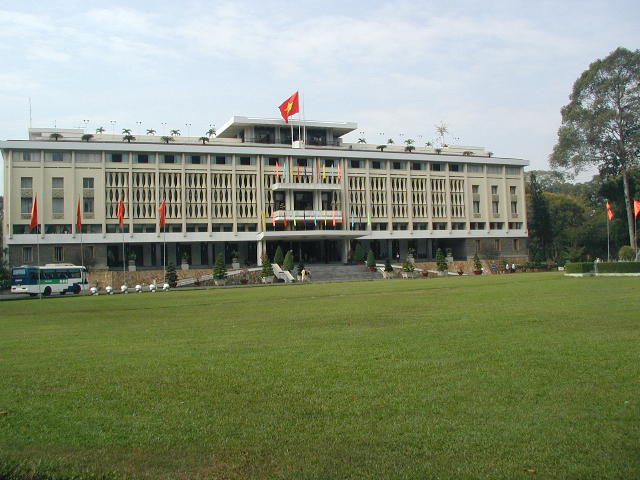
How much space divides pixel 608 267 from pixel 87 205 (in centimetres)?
4950

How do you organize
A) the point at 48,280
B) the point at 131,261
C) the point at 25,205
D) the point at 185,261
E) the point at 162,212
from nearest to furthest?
the point at 48,280, the point at 162,212, the point at 25,205, the point at 131,261, the point at 185,261

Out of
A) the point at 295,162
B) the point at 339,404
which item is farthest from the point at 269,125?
the point at 339,404

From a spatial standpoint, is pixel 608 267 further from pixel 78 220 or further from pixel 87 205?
pixel 87 205

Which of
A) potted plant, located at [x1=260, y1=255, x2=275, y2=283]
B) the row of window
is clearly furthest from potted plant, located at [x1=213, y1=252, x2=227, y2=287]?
the row of window

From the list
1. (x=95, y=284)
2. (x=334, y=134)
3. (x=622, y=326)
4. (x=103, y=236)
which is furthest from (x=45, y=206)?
(x=622, y=326)

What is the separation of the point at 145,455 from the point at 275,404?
6.05 feet

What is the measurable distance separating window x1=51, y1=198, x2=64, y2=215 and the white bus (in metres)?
13.8

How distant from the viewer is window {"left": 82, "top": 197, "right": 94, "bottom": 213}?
6634 centimetres

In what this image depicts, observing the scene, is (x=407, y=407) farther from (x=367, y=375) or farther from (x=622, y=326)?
(x=622, y=326)

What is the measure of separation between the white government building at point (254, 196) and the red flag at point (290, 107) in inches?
182

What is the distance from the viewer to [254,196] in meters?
72.8

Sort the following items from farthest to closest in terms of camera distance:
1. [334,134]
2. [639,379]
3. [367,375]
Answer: [334,134] → [367,375] → [639,379]

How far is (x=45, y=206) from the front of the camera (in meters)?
64.8

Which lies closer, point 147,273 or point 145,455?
point 145,455
